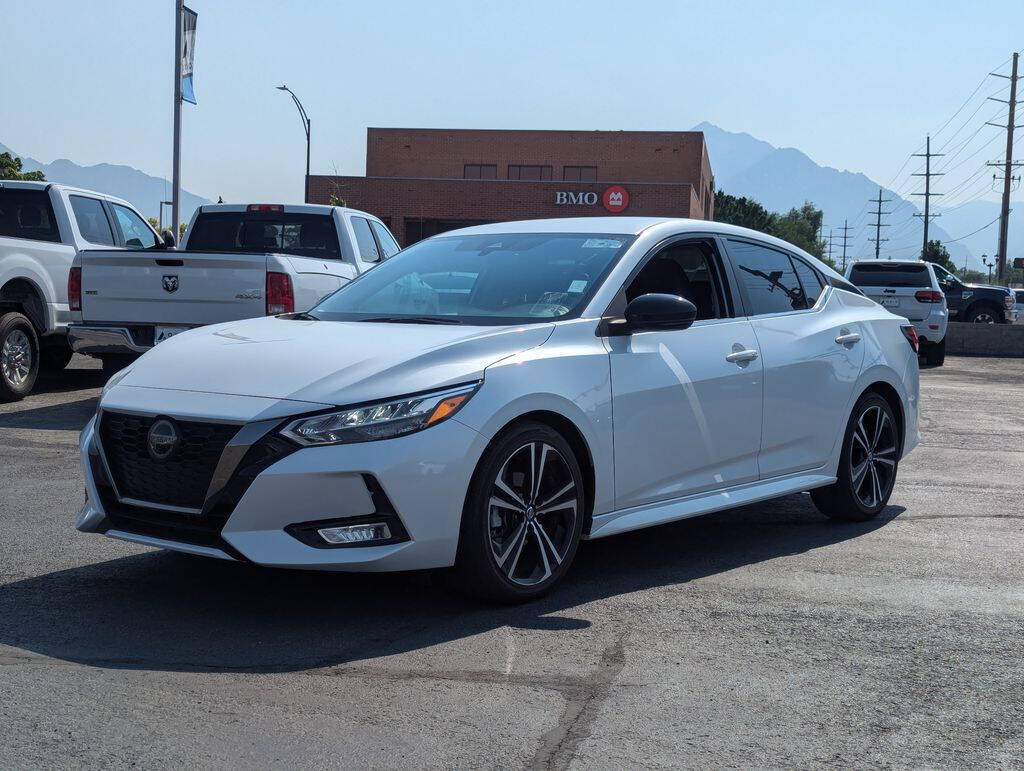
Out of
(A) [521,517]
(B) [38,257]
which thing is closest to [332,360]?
(A) [521,517]

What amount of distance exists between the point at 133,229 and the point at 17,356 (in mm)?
2710

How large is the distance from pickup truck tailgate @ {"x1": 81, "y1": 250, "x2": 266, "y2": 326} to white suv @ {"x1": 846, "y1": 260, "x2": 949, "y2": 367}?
14027 millimetres

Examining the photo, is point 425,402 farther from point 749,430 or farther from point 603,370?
point 749,430

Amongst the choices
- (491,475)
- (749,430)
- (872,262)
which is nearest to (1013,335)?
(872,262)

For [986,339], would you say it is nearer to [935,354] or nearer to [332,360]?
[935,354]

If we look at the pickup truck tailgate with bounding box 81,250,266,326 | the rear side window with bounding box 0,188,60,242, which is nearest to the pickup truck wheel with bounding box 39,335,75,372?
the rear side window with bounding box 0,188,60,242

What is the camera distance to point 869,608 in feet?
17.4

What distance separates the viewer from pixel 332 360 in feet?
16.4

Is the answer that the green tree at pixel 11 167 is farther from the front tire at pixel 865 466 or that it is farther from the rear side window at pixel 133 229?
the front tire at pixel 865 466

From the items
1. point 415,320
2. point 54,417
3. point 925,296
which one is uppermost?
point 925,296

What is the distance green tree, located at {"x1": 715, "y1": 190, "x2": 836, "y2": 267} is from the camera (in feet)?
363

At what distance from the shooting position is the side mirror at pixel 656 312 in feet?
18.2

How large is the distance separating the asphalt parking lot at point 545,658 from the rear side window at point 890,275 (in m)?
16.1

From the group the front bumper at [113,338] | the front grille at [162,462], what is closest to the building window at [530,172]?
the front bumper at [113,338]
